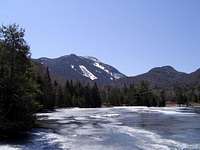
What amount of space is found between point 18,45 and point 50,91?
302ft

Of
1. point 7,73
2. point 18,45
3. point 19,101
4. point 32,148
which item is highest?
point 18,45

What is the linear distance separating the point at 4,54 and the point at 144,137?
73.4 feet

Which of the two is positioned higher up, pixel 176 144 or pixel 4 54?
pixel 4 54

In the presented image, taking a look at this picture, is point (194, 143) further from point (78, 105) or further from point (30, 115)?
point (78, 105)

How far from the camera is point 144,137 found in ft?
161

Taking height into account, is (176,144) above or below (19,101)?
below

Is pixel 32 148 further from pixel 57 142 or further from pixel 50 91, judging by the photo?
pixel 50 91

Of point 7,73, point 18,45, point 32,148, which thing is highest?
point 18,45

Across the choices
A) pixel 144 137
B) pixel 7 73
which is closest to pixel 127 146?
pixel 144 137

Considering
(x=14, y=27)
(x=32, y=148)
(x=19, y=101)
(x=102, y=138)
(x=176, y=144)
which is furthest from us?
(x=14, y=27)

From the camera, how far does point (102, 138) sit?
47.1 meters

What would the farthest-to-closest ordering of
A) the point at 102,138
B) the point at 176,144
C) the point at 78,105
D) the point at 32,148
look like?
1. the point at 78,105
2. the point at 102,138
3. the point at 176,144
4. the point at 32,148

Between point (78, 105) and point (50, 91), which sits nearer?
point (50, 91)

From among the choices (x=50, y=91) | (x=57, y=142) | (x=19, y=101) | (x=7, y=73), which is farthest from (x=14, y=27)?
(x=50, y=91)
